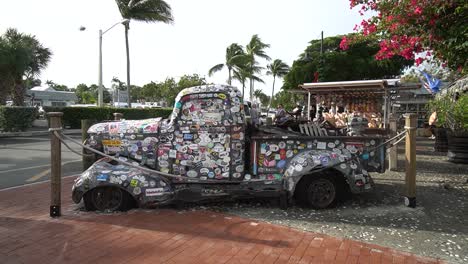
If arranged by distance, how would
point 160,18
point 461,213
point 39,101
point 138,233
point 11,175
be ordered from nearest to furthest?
point 138,233 → point 461,213 → point 11,175 → point 160,18 → point 39,101

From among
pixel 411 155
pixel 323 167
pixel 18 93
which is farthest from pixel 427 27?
pixel 18 93

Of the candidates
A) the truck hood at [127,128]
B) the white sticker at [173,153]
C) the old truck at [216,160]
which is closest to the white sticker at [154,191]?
the old truck at [216,160]

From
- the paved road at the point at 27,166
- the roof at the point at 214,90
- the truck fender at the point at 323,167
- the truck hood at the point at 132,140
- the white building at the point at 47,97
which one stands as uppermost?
the white building at the point at 47,97

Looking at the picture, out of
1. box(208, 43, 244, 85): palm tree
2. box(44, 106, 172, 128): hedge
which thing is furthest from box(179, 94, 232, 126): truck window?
box(208, 43, 244, 85): palm tree

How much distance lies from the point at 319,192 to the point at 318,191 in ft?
0.07

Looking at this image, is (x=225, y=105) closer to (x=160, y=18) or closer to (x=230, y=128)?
(x=230, y=128)

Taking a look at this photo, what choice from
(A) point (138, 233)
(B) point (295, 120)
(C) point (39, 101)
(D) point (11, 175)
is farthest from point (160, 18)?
A: (C) point (39, 101)

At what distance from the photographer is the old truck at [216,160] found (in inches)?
202

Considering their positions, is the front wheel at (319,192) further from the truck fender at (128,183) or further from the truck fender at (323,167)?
the truck fender at (128,183)

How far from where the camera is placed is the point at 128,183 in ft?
16.4

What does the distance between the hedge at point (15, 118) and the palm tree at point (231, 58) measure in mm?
20800

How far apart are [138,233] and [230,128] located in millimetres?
1787

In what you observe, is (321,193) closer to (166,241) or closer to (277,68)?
(166,241)

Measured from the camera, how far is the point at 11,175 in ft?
26.2
